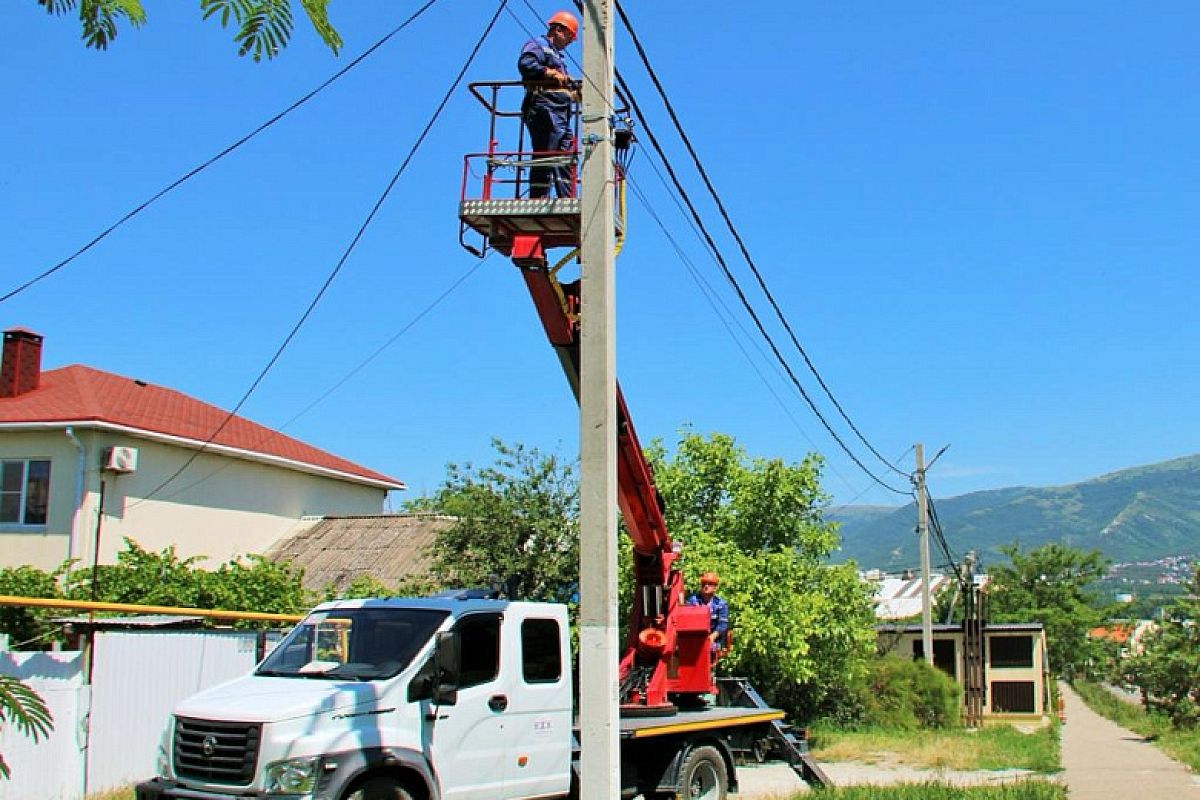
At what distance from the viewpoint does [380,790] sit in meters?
8.52

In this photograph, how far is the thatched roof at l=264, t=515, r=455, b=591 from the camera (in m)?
26.0

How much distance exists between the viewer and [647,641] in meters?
13.8

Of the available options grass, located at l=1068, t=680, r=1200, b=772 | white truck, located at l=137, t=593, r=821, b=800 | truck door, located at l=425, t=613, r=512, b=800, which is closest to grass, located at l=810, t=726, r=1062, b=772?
grass, located at l=1068, t=680, r=1200, b=772

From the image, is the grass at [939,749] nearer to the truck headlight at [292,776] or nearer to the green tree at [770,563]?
the green tree at [770,563]

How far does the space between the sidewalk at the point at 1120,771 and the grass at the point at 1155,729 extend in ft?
0.92

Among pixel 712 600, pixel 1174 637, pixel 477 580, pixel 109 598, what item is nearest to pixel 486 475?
pixel 477 580

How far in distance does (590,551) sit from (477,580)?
14490 mm

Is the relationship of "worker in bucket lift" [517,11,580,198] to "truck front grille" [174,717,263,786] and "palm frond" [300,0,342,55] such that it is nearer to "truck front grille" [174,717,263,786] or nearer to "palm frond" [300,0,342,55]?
"truck front grille" [174,717,263,786]

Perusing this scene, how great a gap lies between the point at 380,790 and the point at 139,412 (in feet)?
62.2

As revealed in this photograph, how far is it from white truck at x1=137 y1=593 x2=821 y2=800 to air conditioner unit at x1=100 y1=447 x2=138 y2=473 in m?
14.8

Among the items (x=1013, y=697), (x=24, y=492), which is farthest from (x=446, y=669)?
(x=1013, y=697)

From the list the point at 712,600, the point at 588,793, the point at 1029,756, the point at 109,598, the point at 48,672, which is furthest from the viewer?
the point at 1029,756

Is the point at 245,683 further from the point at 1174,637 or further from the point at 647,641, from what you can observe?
the point at 1174,637

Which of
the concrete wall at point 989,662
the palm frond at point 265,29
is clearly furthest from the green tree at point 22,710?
the concrete wall at point 989,662
